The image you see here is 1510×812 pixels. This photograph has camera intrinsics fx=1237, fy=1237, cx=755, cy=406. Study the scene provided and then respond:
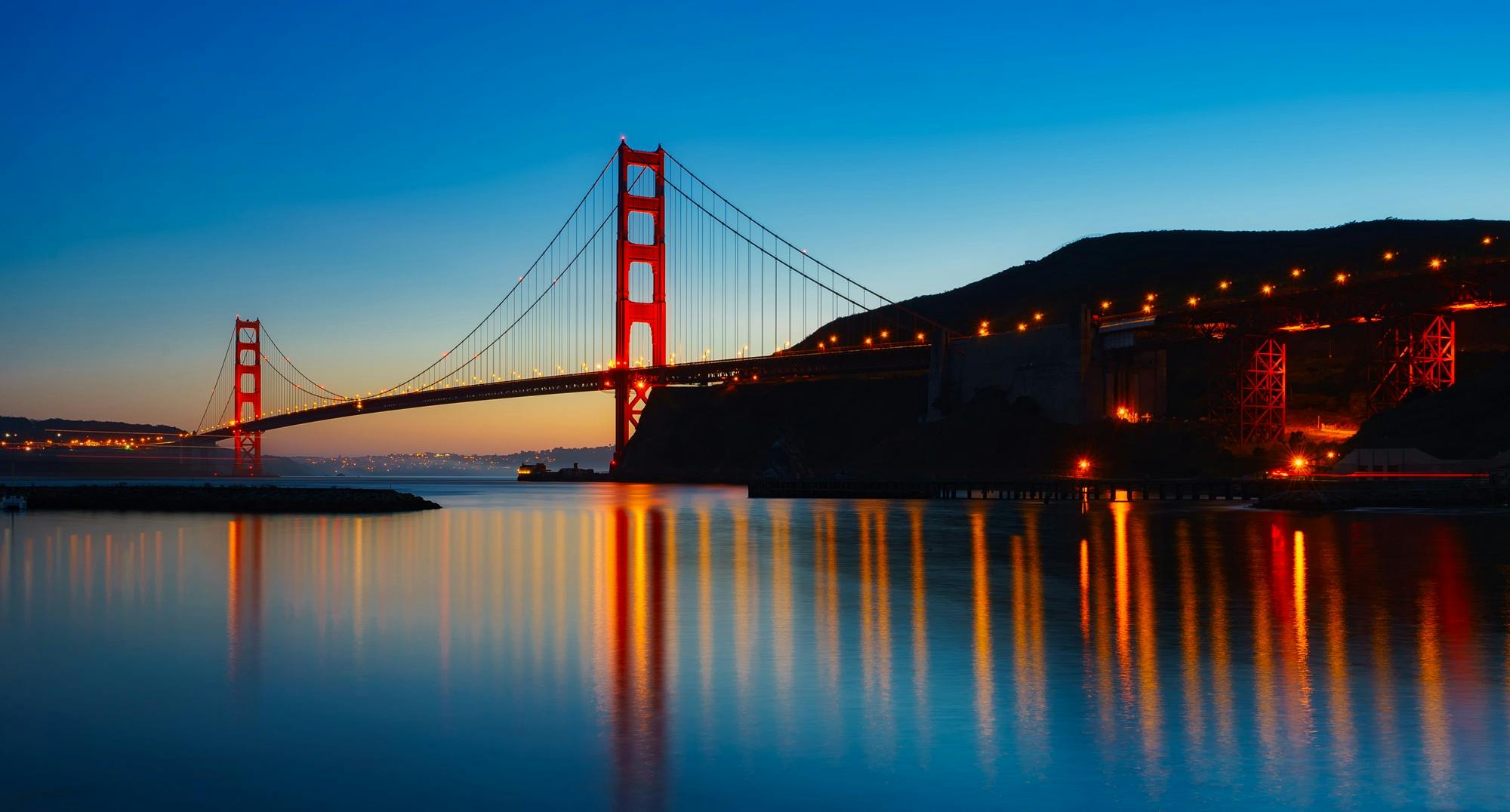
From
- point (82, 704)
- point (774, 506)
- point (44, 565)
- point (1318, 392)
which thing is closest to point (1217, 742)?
point (82, 704)

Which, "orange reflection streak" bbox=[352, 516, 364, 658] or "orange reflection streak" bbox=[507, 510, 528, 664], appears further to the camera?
"orange reflection streak" bbox=[352, 516, 364, 658]

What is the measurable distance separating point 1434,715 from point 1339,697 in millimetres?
792

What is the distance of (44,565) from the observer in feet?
75.4

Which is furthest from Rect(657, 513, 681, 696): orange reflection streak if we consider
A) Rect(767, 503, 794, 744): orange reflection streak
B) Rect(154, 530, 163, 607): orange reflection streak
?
Rect(154, 530, 163, 607): orange reflection streak

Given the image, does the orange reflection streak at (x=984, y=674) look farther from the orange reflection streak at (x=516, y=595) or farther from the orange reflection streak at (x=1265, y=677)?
the orange reflection streak at (x=516, y=595)

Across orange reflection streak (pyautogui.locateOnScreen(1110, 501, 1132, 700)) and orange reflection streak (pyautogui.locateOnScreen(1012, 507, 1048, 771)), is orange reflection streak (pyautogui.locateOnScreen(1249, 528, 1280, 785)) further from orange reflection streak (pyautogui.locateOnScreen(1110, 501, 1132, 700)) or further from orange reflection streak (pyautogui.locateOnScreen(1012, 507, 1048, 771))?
orange reflection streak (pyautogui.locateOnScreen(1012, 507, 1048, 771))

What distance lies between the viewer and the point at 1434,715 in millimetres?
8898

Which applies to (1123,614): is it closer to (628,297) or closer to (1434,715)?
(1434,715)

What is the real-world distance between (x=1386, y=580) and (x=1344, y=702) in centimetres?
1062

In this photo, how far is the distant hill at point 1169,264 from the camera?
458ft

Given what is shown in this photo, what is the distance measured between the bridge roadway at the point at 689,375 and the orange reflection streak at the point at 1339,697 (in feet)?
211

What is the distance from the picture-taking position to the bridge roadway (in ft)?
269

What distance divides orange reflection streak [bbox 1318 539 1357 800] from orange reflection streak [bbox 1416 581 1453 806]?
427mm

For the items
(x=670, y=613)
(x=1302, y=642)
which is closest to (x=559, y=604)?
(x=670, y=613)
